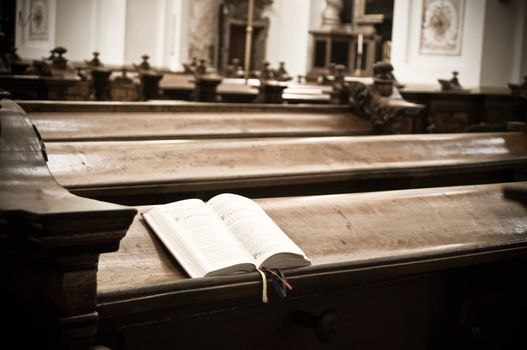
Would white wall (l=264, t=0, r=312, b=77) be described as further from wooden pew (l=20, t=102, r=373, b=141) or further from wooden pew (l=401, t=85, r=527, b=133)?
wooden pew (l=20, t=102, r=373, b=141)

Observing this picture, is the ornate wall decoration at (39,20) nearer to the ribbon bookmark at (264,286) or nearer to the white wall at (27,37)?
the white wall at (27,37)

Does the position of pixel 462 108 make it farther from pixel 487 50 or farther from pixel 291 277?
pixel 291 277

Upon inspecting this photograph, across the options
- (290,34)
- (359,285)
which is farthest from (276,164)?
(290,34)

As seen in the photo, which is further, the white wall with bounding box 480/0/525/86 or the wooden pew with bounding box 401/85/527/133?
the white wall with bounding box 480/0/525/86

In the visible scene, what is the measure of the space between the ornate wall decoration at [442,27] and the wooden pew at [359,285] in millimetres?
8314

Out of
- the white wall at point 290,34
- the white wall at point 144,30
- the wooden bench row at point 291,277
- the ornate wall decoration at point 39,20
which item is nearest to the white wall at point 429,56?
the white wall at point 290,34

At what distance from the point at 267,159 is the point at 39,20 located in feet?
42.4

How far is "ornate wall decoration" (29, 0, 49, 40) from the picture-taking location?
47.3 feet

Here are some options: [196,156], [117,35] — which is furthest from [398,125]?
[117,35]

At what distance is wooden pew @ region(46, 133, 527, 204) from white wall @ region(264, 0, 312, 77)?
11701 millimetres

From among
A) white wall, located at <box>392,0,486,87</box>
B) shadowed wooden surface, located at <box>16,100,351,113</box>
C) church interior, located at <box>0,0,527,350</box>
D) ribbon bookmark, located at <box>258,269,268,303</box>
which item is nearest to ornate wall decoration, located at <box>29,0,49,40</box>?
white wall, located at <box>392,0,486,87</box>

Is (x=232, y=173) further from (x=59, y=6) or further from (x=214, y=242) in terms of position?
(x=59, y=6)

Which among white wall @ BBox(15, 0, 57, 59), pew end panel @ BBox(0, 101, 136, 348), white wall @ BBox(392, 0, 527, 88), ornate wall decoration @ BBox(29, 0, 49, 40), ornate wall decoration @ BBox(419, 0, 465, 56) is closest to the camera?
pew end panel @ BBox(0, 101, 136, 348)

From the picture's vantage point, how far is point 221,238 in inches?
64.7
